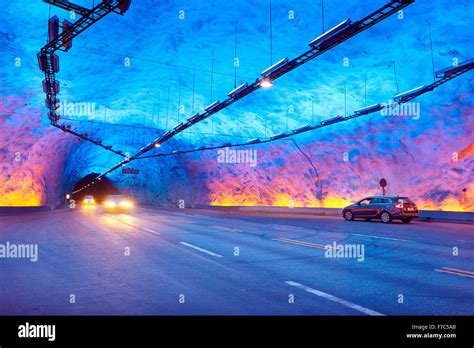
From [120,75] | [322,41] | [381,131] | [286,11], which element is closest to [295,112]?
[381,131]

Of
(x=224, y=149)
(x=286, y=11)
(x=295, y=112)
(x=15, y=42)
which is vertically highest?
(x=286, y=11)

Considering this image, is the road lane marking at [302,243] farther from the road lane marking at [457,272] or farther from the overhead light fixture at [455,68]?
the overhead light fixture at [455,68]

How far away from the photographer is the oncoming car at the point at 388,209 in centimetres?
2198

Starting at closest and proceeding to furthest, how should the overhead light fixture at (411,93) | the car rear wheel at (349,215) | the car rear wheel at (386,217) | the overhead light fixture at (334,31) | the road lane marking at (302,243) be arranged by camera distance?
1. the road lane marking at (302,243)
2. the overhead light fixture at (334,31)
3. the overhead light fixture at (411,93)
4. the car rear wheel at (386,217)
5. the car rear wheel at (349,215)

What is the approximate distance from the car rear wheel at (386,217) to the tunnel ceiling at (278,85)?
5100mm

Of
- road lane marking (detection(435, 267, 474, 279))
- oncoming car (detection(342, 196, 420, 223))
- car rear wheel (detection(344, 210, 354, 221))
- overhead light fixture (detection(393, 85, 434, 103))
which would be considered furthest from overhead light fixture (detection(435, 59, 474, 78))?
road lane marking (detection(435, 267, 474, 279))

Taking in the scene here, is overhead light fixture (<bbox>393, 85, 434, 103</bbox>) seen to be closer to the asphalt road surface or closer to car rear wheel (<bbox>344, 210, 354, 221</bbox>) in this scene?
car rear wheel (<bbox>344, 210, 354, 221</bbox>)

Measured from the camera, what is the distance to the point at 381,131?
2852 centimetres

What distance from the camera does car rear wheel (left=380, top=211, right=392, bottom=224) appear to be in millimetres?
22344

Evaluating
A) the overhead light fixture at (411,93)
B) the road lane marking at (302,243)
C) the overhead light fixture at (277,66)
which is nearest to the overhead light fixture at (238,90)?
the overhead light fixture at (277,66)

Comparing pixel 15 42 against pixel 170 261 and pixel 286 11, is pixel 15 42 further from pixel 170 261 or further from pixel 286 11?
pixel 170 261

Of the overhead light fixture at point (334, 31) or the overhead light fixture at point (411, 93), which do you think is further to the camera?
the overhead light fixture at point (411, 93)

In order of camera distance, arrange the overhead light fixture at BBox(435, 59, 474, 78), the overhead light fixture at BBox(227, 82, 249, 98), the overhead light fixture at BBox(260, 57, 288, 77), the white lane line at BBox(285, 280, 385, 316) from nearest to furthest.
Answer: the white lane line at BBox(285, 280, 385, 316), the overhead light fixture at BBox(260, 57, 288, 77), the overhead light fixture at BBox(227, 82, 249, 98), the overhead light fixture at BBox(435, 59, 474, 78)
